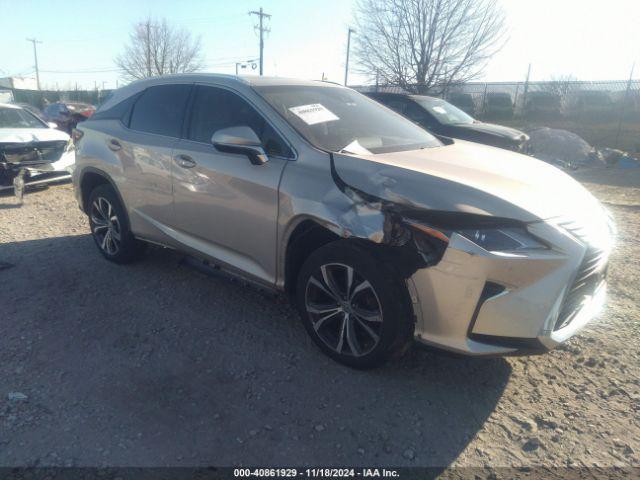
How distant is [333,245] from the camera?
9.09 ft

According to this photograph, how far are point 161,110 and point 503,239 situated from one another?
306 cm

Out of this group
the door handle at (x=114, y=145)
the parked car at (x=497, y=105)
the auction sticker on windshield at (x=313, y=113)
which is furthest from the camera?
the parked car at (x=497, y=105)

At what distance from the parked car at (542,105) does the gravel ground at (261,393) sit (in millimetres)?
21504

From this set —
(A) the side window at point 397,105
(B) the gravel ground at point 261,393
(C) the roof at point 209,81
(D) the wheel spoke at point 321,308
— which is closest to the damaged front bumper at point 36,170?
(C) the roof at point 209,81

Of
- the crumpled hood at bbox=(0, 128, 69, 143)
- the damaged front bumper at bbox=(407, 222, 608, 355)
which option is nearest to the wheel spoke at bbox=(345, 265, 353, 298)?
the damaged front bumper at bbox=(407, 222, 608, 355)

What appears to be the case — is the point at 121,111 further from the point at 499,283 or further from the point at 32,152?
the point at 32,152

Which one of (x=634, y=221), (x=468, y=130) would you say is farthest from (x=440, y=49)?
(x=634, y=221)

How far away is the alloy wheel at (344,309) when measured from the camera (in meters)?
2.70

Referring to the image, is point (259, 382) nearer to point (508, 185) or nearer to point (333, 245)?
point (333, 245)

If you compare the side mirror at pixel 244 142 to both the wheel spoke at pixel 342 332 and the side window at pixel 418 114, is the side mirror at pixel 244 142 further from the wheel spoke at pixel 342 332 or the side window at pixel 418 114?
the side window at pixel 418 114

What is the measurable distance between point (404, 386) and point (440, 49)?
17.5m

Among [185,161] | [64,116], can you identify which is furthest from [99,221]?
[64,116]

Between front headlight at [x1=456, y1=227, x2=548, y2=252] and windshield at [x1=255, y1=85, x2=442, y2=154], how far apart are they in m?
1.02

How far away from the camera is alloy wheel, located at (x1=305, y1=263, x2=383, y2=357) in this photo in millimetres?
Result: 2699
